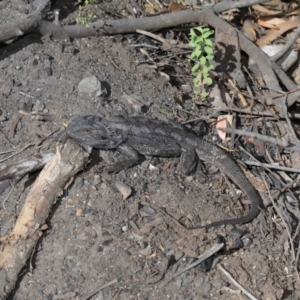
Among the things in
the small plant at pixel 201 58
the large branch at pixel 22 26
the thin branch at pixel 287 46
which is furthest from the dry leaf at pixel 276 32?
the large branch at pixel 22 26

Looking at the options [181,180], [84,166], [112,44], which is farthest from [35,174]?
[112,44]

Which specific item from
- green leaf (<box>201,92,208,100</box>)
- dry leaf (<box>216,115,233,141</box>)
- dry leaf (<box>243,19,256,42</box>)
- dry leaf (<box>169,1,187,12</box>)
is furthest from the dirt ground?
dry leaf (<box>243,19,256,42</box>)

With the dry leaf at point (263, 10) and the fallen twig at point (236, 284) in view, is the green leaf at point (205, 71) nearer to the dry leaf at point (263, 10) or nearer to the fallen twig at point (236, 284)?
the dry leaf at point (263, 10)

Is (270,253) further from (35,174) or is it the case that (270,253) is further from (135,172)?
(35,174)

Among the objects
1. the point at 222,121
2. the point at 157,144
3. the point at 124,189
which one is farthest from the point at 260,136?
the point at 124,189

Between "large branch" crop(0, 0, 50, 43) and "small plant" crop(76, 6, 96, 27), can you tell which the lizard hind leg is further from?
"large branch" crop(0, 0, 50, 43)

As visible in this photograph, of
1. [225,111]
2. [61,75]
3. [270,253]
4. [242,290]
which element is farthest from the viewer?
[225,111]
